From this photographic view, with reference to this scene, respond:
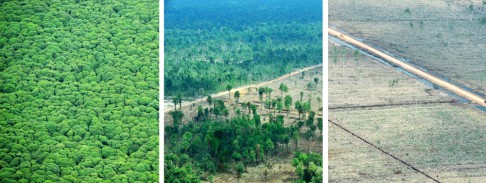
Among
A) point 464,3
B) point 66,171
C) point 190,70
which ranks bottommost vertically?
point 66,171

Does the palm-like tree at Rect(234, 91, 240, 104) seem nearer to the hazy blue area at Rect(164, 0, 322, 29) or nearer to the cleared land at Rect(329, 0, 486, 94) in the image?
the hazy blue area at Rect(164, 0, 322, 29)

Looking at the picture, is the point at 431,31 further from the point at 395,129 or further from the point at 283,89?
the point at 283,89

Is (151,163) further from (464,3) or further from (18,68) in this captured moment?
(464,3)

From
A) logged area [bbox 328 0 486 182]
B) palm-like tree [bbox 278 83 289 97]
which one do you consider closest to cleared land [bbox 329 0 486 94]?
logged area [bbox 328 0 486 182]

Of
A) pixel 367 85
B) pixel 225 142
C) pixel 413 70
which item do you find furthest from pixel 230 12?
pixel 413 70

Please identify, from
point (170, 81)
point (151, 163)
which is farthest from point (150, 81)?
point (151, 163)

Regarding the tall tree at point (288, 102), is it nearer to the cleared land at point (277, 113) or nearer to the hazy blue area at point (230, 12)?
the cleared land at point (277, 113)
